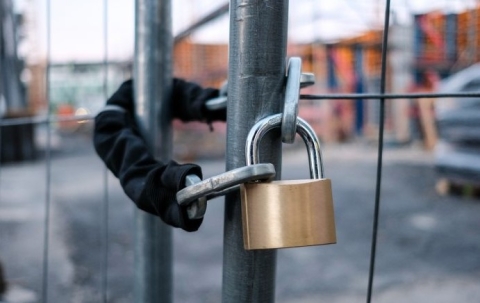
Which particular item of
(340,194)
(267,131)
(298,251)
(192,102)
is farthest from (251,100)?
(340,194)

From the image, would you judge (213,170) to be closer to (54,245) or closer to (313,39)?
(54,245)

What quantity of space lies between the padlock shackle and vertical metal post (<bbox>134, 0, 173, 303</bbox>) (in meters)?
0.17

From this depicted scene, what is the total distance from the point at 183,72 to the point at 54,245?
19.3 feet

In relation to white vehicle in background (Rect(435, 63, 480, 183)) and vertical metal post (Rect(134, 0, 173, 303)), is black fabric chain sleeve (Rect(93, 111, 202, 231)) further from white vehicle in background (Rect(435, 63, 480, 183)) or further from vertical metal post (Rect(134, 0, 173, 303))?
white vehicle in background (Rect(435, 63, 480, 183))

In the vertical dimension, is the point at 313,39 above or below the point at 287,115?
above

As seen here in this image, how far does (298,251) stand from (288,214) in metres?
1.89

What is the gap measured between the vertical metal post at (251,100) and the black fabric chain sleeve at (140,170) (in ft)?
0.11

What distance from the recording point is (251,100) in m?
0.33

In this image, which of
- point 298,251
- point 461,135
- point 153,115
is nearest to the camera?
point 153,115

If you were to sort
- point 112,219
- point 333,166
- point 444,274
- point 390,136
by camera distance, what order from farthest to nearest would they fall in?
point 390,136
point 333,166
point 112,219
point 444,274

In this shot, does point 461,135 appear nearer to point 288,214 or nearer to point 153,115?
point 153,115

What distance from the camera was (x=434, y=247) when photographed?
84.2 inches

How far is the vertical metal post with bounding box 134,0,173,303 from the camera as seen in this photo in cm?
46

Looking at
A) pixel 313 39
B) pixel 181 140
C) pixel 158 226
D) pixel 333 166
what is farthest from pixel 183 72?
pixel 158 226
